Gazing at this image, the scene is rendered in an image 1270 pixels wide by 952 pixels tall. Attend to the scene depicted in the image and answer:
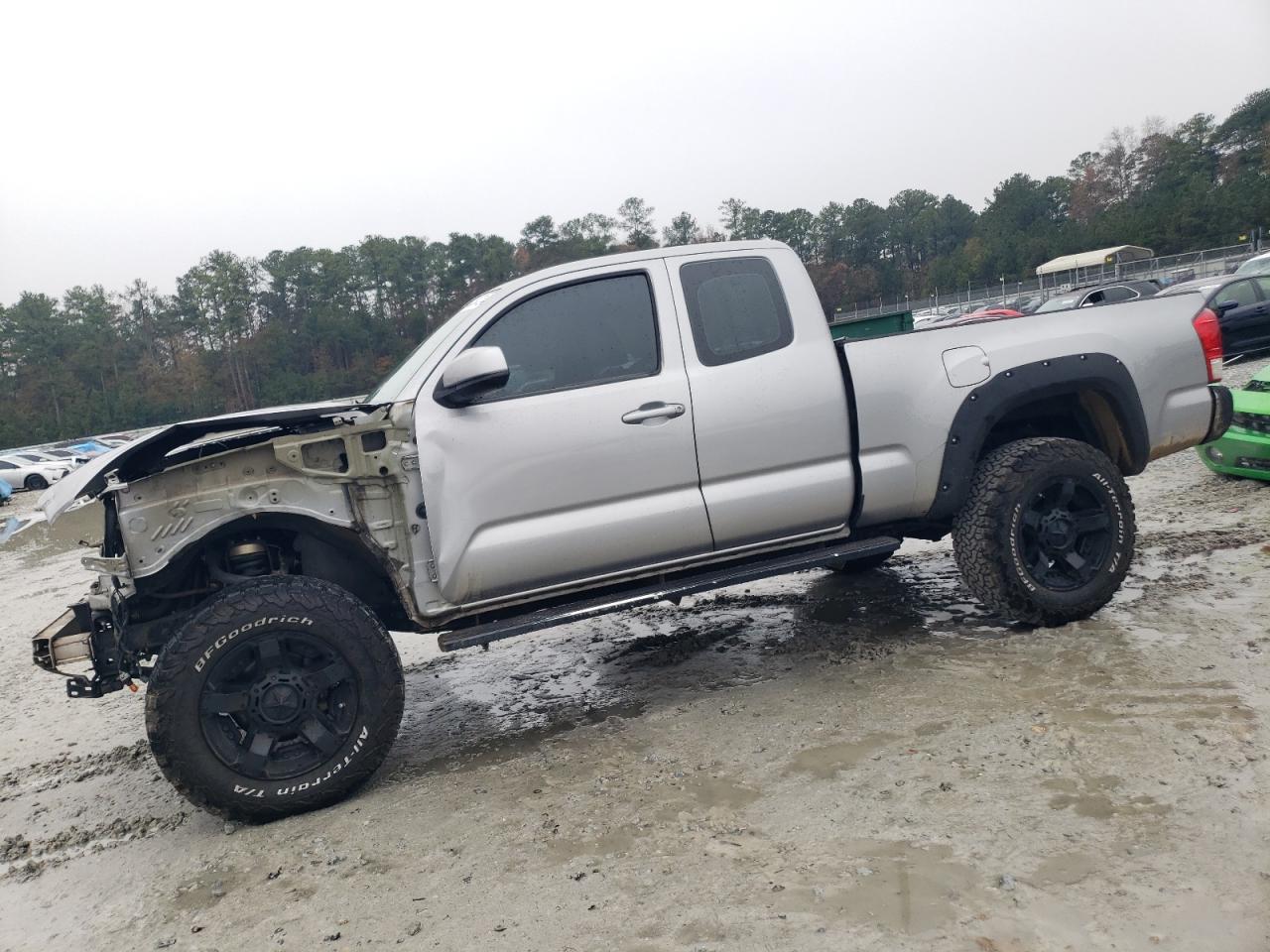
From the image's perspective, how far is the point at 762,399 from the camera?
14.1ft

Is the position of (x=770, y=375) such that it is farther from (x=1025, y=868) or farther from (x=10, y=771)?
(x=10, y=771)

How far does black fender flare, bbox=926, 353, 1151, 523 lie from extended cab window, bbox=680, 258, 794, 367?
97 cm

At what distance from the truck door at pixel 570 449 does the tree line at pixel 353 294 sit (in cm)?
6559

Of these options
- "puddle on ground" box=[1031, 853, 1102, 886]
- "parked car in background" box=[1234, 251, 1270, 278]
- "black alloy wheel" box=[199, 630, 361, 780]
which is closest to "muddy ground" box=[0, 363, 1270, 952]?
"puddle on ground" box=[1031, 853, 1102, 886]

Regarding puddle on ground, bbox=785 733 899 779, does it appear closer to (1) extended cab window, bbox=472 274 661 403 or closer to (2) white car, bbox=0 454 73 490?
(1) extended cab window, bbox=472 274 661 403

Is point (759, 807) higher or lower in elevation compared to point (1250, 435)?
lower

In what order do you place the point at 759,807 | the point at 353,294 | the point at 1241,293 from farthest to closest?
the point at 353,294, the point at 1241,293, the point at 759,807

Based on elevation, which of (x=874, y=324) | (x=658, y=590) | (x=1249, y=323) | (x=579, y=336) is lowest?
(x=658, y=590)

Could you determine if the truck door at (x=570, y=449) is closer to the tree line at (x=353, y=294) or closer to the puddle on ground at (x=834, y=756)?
the puddle on ground at (x=834, y=756)

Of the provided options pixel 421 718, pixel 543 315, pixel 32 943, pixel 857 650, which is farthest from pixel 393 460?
pixel 857 650

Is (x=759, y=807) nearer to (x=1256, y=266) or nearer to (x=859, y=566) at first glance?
(x=859, y=566)

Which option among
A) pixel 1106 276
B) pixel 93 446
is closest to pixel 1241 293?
pixel 93 446

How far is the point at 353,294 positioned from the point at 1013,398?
278 feet

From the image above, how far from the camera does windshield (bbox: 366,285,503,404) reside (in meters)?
4.20
